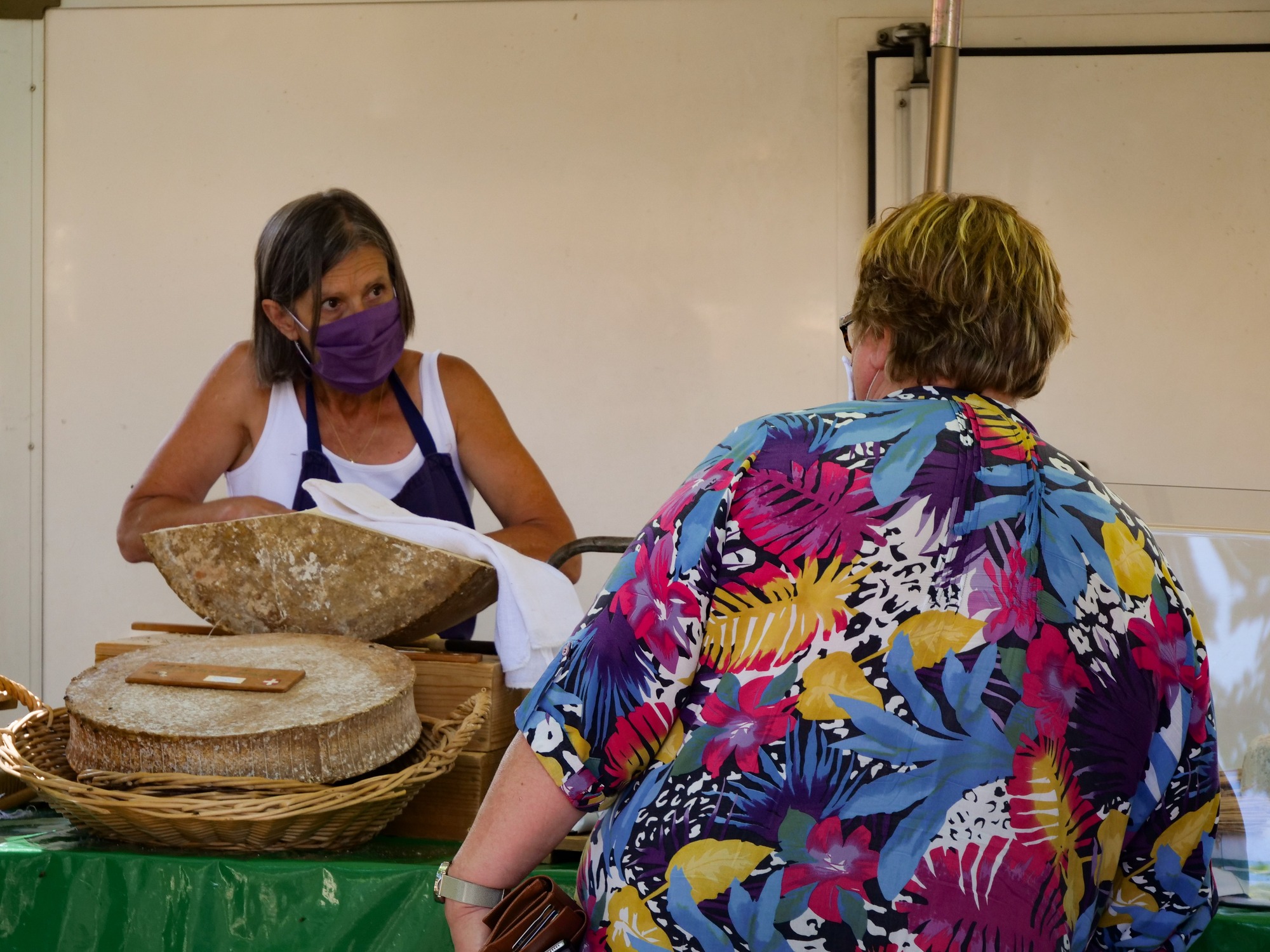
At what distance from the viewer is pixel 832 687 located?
887 millimetres

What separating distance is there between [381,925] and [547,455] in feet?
7.49

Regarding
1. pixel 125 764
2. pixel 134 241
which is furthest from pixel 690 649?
pixel 134 241

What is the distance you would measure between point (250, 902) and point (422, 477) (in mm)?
1091

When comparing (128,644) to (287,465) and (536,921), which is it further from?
(536,921)

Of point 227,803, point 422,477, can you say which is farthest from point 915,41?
point 227,803

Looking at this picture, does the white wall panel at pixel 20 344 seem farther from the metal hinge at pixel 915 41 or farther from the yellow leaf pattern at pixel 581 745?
the yellow leaf pattern at pixel 581 745

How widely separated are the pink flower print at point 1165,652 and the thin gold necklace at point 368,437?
5.28ft

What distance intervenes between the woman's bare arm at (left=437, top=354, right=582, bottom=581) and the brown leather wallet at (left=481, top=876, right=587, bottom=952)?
1.29m

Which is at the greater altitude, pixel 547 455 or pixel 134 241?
pixel 134 241

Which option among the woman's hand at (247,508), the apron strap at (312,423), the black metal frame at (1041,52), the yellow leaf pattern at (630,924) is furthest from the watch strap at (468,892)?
the black metal frame at (1041,52)

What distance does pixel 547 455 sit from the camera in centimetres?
352

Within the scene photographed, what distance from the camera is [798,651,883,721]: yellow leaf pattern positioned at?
88 centimetres

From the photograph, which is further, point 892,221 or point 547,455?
point 547,455

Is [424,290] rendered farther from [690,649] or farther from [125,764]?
[690,649]
